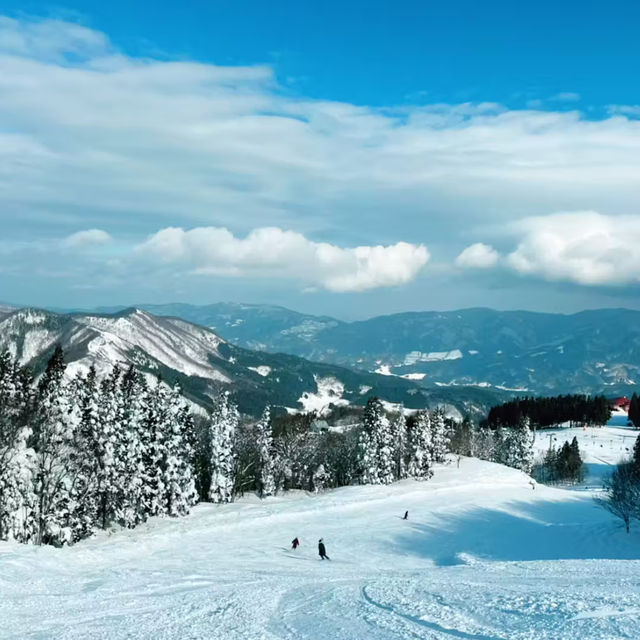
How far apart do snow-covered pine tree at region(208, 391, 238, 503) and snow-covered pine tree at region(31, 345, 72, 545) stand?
27606 mm

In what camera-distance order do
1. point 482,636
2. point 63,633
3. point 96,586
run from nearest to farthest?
point 482,636 < point 63,633 < point 96,586

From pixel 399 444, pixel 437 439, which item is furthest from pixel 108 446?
pixel 437 439

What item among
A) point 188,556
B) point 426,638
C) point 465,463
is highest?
point 426,638

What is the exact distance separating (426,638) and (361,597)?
23.4 ft

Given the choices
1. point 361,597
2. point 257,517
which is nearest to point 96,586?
point 361,597

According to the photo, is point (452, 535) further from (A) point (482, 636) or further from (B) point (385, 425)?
(A) point (482, 636)

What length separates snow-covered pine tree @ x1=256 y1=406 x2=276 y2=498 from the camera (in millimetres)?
89062

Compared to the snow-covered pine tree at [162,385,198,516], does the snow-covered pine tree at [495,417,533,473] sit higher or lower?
lower

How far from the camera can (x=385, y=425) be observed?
98.6m

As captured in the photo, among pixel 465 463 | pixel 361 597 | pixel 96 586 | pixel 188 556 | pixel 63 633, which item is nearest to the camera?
pixel 63 633

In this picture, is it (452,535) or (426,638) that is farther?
(452,535)

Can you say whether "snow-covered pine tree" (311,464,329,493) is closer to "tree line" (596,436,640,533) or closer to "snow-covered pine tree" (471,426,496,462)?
"tree line" (596,436,640,533)

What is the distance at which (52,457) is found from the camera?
48.6 m

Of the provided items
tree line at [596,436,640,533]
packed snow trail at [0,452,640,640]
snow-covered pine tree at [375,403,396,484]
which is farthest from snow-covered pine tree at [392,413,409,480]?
tree line at [596,436,640,533]
